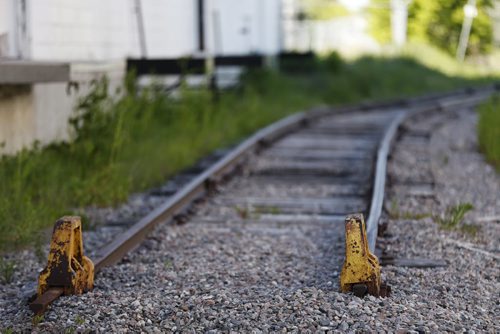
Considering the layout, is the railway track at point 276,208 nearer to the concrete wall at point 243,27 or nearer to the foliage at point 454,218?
the foliage at point 454,218

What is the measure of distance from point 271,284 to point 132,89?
6.51 m

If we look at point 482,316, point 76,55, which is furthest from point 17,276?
point 76,55

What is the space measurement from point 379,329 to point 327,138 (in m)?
8.86

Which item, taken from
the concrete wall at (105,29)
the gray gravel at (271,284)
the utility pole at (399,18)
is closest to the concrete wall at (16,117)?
the concrete wall at (105,29)

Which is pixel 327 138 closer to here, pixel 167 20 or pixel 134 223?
pixel 167 20

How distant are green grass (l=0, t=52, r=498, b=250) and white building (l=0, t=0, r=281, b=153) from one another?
0.36 metres

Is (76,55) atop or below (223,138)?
atop

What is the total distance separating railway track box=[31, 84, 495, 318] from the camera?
598 cm

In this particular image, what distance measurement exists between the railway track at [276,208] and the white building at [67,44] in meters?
1.79

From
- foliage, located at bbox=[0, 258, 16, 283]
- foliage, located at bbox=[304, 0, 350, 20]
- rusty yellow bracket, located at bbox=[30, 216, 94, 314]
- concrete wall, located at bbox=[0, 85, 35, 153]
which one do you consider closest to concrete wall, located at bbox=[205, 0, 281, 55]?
concrete wall, located at bbox=[0, 85, 35, 153]

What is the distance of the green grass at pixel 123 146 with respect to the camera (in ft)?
24.4

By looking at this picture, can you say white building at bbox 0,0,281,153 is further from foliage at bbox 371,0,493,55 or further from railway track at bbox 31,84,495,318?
foliage at bbox 371,0,493,55

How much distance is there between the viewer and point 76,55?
1159cm

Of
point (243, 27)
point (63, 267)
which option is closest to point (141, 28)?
point (243, 27)
